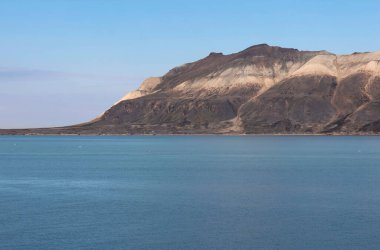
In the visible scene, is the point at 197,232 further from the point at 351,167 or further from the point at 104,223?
the point at 351,167

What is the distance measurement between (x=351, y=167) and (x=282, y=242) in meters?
83.5

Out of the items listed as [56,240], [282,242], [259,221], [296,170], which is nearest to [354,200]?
[259,221]

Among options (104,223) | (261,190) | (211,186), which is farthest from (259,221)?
(211,186)

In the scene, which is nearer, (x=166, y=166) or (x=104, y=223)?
(x=104, y=223)

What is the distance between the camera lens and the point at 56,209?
6575cm

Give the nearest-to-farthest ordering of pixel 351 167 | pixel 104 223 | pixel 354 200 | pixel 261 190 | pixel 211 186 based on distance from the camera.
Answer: pixel 104 223
pixel 354 200
pixel 261 190
pixel 211 186
pixel 351 167

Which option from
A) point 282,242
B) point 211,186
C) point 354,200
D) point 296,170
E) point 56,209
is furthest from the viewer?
point 296,170

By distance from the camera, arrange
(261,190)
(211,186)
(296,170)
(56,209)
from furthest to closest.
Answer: (296,170) < (211,186) < (261,190) < (56,209)

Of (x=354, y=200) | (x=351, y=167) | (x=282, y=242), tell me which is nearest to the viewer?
(x=282, y=242)

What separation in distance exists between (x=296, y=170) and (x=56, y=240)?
76897mm

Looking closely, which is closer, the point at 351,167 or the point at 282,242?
the point at 282,242

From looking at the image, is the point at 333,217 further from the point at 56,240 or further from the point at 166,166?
the point at 166,166

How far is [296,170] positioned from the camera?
396 feet

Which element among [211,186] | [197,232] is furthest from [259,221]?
[211,186]
